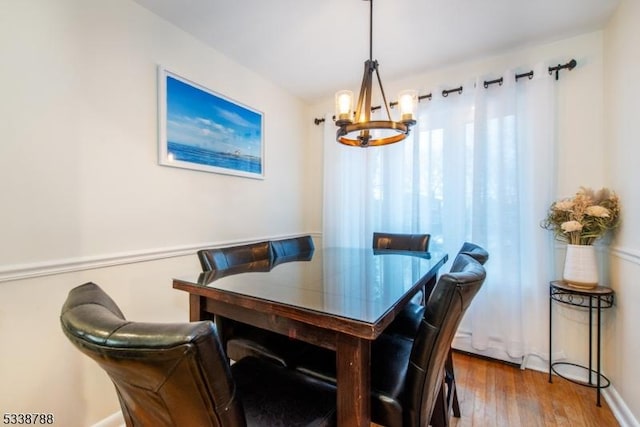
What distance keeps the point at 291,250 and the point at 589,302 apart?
2080 millimetres

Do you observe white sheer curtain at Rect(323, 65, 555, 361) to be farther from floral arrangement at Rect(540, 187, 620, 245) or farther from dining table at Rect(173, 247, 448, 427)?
dining table at Rect(173, 247, 448, 427)

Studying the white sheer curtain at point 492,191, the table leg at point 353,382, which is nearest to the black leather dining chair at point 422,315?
the table leg at point 353,382

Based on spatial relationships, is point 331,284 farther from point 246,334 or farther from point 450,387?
point 450,387

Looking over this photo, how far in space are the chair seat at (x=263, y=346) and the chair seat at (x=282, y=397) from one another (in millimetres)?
108

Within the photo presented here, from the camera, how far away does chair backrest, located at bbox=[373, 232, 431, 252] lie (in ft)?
7.71

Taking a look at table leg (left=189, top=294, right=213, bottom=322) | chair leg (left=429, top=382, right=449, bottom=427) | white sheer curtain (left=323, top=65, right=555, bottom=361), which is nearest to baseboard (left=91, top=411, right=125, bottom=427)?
table leg (left=189, top=294, right=213, bottom=322)

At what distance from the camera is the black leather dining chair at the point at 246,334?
1.32 meters

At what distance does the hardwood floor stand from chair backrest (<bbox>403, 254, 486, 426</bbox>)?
958 millimetres

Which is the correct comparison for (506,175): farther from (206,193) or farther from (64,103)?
(64,103)

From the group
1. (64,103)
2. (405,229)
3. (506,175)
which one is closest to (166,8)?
(64,103)

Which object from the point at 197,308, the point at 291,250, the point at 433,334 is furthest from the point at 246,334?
the point at 433,334

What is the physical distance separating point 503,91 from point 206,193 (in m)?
2.48

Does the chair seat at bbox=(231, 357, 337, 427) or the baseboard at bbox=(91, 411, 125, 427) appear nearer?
the chair seat at bbox=(231, 357, 337, 427)

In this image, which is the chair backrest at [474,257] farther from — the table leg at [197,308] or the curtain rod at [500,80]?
the curtain rod at [500,80]
